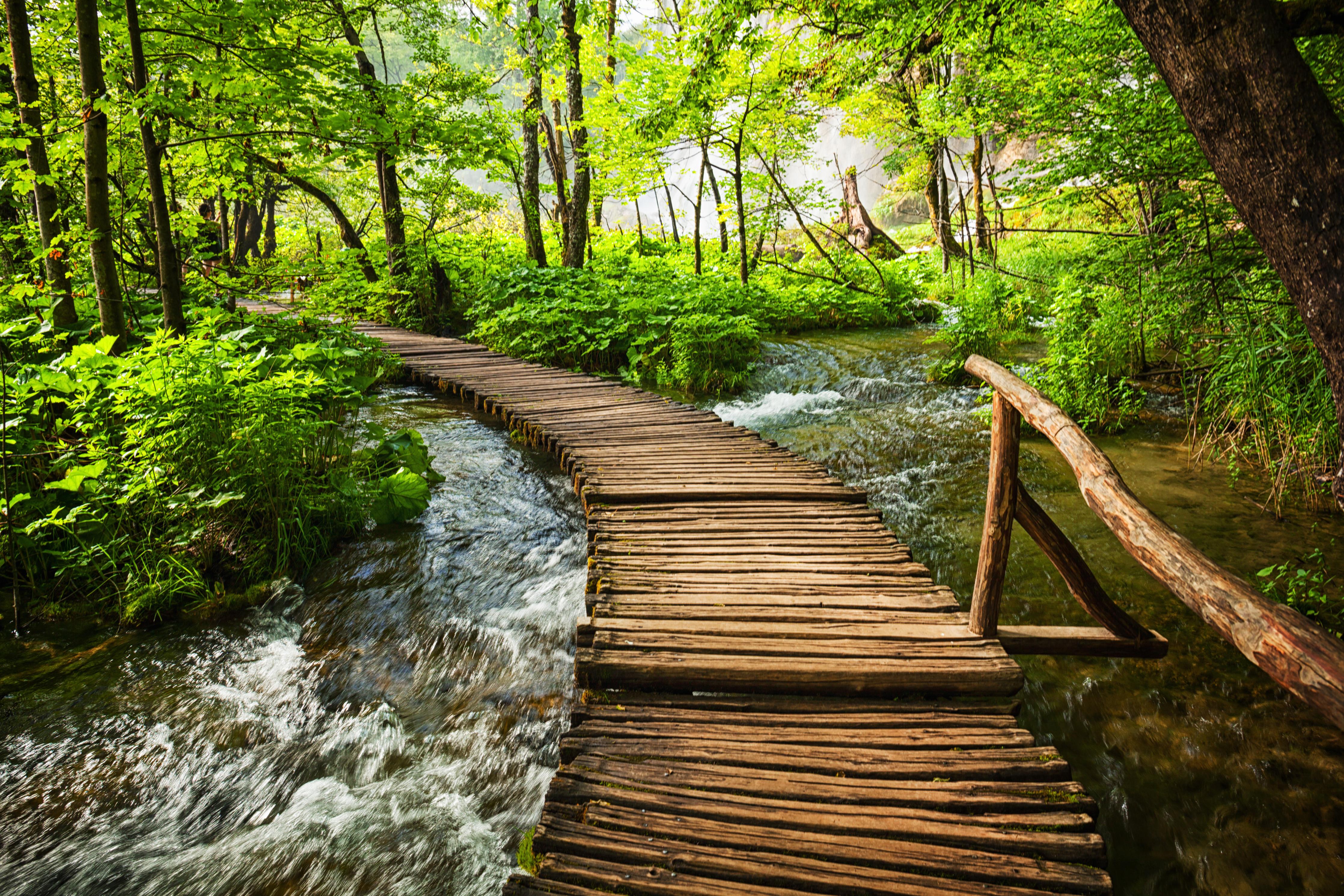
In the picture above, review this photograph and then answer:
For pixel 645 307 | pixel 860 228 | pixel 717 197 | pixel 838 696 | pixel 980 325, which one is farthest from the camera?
pixel 860 228

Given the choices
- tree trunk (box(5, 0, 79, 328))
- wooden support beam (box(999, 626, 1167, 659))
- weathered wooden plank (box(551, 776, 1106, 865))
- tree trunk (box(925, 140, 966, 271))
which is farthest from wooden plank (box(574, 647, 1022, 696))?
tree trunk (box(925, 140, 966, 271))

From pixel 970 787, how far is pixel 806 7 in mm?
8979

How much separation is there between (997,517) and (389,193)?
12.8 m

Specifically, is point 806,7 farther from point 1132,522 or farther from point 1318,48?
point 1132,522

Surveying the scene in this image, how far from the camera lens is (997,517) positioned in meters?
2.87

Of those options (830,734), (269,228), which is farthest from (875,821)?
(269,228)

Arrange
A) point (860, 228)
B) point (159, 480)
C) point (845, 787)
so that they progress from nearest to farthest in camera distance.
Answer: point (845, 787) < point (159, 480) < point (860, 228)

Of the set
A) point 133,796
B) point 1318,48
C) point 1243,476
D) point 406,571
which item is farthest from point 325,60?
point 1243,476

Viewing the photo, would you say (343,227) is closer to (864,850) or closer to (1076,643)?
(1076,643)

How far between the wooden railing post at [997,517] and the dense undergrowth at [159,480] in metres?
4.42

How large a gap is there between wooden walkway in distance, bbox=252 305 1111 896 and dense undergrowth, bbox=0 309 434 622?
7.38 ft

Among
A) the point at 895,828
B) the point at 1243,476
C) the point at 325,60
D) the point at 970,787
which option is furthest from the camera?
the point at 325,60

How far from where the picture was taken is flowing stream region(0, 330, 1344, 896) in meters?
2.53

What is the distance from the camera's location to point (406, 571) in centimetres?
459
